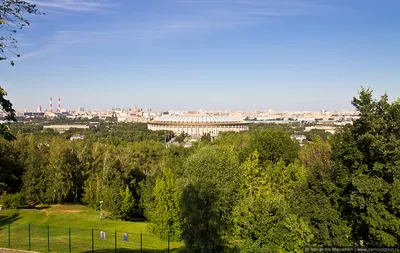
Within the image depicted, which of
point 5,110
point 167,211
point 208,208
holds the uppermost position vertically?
point 5,110

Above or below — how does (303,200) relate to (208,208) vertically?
above

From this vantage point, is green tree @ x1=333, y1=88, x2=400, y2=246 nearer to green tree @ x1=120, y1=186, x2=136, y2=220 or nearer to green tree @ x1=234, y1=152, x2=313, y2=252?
green tree @ x1=234, y1=152, x2=313, y2=252

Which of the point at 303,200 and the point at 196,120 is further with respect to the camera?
the point at 196,120

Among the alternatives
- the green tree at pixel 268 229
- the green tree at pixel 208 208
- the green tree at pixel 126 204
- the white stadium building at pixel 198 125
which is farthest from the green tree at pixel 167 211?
the white stadium building at pixel 198 125

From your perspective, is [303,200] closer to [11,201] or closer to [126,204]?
[126,204]

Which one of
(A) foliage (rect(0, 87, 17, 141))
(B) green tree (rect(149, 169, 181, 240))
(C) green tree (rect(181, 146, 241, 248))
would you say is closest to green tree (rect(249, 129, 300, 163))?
(B) green tree (rect(149, 169, 181, 240))

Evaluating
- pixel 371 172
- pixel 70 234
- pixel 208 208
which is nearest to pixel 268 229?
pixel 208 208

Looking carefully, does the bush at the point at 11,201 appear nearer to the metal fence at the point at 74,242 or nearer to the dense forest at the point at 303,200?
the metal fence at the point at 74,242
